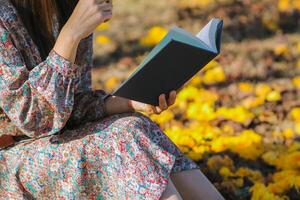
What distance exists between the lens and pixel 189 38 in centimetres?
242

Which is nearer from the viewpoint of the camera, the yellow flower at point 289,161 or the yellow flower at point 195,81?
the yellow flower at point 289,161

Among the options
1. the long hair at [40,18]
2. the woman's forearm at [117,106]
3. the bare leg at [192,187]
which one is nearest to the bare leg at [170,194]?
the bare leg at [192,187]

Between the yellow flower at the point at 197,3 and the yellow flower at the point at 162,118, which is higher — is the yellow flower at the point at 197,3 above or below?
above

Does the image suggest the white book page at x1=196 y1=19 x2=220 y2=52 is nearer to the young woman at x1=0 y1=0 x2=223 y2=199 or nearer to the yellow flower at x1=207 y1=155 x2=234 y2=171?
the young woman at x1=0 y1=0 x2=223 y2=199

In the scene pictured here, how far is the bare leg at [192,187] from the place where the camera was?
9.24 feet

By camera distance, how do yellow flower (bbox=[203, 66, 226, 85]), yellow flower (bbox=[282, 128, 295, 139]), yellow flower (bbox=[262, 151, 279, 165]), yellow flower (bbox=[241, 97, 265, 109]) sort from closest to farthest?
yellow flower (bbox=[262, 151, 279, 165]) → yellow flower (bbox=[282, 128, 295, 139]) → yellow flower (bbox=[241, 97, 265, 109]) → yellow flower (bbox=[203, 66, 226, 85])

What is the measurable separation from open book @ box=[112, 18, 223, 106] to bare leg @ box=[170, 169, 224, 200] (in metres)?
0.30

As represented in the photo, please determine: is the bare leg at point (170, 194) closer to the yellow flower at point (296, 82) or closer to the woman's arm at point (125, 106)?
the woman's arm at point (125, 106)

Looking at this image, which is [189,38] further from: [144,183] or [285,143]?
[285,143]

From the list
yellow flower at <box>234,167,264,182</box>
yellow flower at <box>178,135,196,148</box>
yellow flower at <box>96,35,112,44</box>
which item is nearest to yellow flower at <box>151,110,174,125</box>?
yellow flower at <box>178,135,196,148</box>

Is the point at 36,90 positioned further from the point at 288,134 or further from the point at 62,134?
the point at 288,134

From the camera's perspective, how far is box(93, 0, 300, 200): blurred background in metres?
3.54

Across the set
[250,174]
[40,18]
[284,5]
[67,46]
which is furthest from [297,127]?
[67,46]

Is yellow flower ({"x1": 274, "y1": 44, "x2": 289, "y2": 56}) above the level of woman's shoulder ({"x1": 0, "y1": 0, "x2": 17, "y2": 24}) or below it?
below
